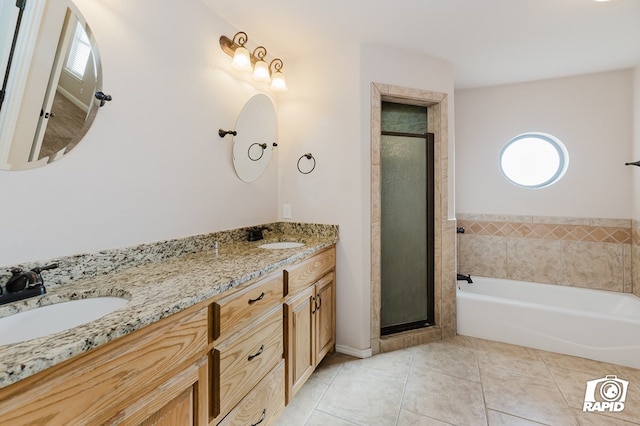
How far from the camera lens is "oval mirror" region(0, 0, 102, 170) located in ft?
3.12

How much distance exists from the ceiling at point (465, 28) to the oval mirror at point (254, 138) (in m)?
0.46

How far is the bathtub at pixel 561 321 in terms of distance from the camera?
2.07m

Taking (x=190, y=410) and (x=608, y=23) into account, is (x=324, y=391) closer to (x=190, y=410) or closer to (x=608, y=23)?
(x=190, y=410)

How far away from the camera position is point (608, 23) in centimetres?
191

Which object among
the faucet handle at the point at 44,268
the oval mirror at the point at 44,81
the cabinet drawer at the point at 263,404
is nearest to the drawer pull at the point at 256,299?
the cabinet drawer at the point at 263,404

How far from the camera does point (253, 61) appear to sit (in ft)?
6.75

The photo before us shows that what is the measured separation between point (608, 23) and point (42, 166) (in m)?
3.25

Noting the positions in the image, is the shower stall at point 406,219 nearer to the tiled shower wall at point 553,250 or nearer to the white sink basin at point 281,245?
the white sink basin at point 281,245

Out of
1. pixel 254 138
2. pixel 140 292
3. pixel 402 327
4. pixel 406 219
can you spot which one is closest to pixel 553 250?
pixel 406 219

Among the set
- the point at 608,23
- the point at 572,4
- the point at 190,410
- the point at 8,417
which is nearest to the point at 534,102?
the point at 608,23

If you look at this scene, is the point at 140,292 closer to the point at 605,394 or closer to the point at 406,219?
the point at 406,219

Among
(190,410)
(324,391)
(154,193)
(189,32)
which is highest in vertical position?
(189,32)

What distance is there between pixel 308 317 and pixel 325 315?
295 mm

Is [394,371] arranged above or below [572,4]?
below
